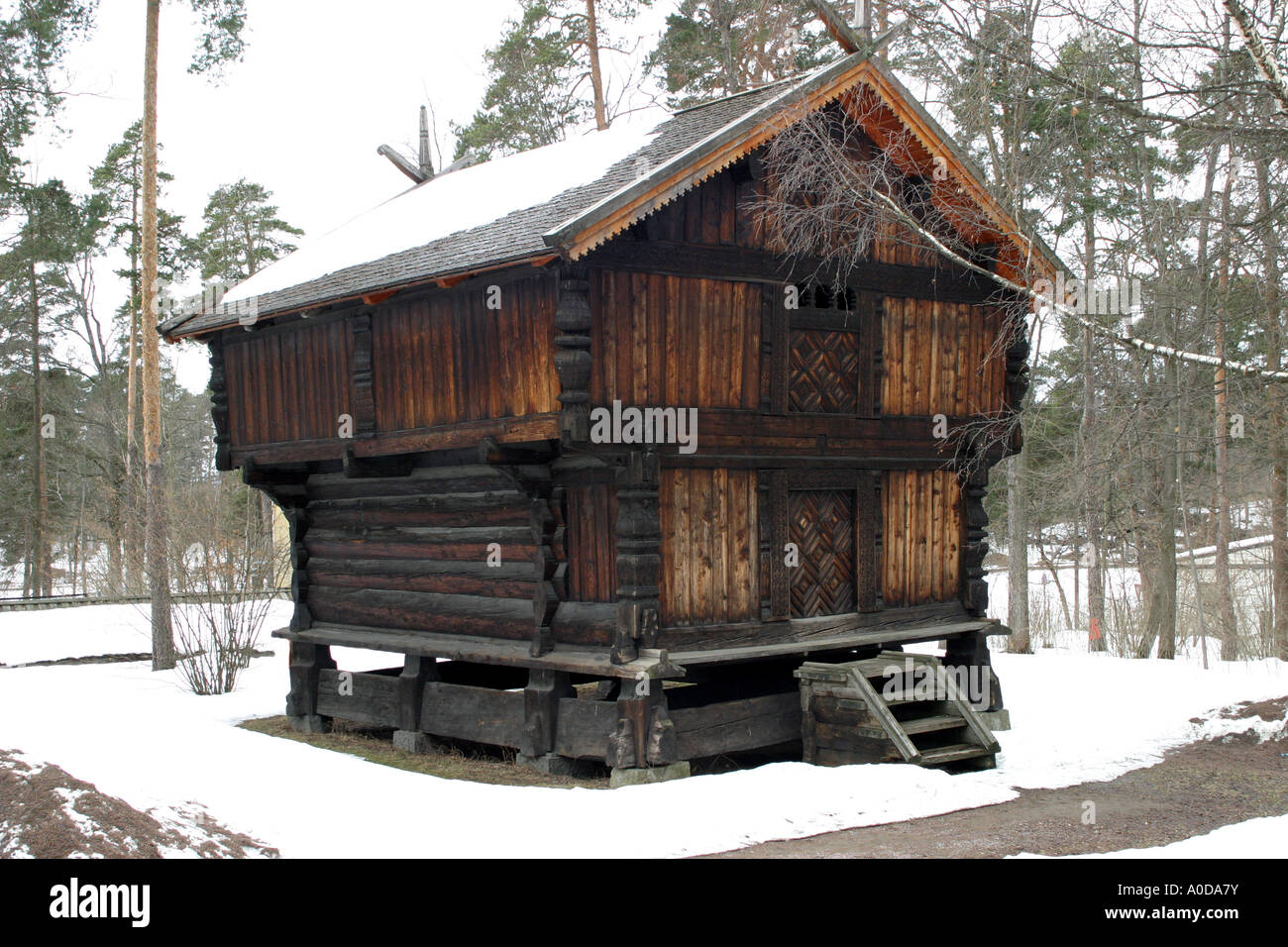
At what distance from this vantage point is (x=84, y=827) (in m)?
7.46

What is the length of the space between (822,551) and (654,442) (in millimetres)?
2527

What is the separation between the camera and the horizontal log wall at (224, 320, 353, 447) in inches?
543

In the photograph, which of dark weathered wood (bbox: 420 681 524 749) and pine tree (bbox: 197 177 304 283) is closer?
dark weathered wood (bbox: 420 681 524 749)

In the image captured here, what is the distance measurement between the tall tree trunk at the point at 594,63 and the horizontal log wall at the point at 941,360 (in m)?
13.4

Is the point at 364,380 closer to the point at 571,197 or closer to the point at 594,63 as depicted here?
the point at 571,197

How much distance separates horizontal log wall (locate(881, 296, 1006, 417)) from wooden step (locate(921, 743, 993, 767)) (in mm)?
3448

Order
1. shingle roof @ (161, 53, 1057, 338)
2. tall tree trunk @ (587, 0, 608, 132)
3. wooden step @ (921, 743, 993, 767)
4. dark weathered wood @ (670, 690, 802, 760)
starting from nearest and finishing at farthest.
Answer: shingle roof @ (161, 53, 1057, 338) → wooden step @ (921, 743, 993, 767) → dark weathered wood @ (670, 690, 802, 760) → tall tree trunk @ (587, 0, 608, 132)

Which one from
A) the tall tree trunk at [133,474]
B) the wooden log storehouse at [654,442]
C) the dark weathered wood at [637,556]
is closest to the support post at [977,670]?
the wooden log storehouse at [654,442]

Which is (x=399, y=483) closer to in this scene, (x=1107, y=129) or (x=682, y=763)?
(x=682, y=763)

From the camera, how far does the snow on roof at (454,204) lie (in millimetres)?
12852

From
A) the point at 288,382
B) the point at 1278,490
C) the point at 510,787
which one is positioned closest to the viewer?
the point at 510,787

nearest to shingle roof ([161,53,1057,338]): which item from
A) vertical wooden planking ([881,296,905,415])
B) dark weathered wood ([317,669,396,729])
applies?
vertical wooden planking ([881,296,905,415])

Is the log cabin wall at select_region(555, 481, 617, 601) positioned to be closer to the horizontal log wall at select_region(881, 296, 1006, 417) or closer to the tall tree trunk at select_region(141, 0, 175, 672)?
the horizontal log wall at select_region(881, 296, 1006, 417)

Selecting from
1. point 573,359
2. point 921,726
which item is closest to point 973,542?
point 921,726
